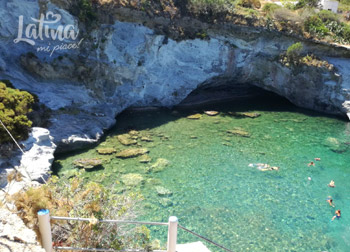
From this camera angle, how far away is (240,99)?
29.2 metres

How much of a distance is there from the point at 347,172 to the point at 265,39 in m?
14.2

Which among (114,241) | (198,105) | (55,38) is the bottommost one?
(198,105)

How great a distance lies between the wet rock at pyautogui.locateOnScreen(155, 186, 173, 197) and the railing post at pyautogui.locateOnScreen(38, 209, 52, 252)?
785 centimetres

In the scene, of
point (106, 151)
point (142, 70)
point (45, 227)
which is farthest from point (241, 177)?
point (142, 70)

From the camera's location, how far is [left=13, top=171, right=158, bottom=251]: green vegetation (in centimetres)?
573

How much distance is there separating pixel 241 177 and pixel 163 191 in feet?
13.9

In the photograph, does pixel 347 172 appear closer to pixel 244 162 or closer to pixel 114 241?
pixel 244 162

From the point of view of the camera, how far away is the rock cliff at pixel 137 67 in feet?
58.9

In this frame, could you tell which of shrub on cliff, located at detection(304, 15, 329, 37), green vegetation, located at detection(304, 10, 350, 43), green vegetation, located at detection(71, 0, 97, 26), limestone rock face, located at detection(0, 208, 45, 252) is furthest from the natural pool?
green vegetation, located at detection(304, 10, 350, 43)

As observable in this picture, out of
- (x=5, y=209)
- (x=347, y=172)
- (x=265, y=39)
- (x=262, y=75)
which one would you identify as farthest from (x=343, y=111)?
(x=5, y=209)

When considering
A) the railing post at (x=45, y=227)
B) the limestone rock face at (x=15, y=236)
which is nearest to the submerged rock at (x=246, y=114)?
the railing post at (x=45, y=227)

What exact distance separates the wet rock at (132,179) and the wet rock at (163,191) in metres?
1.01

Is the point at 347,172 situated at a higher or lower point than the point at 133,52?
lower

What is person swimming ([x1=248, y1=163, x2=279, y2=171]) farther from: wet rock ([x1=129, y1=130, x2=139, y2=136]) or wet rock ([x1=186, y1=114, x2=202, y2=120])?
wet rock ([x1=186, y1=114, x2=202, y2=120])
